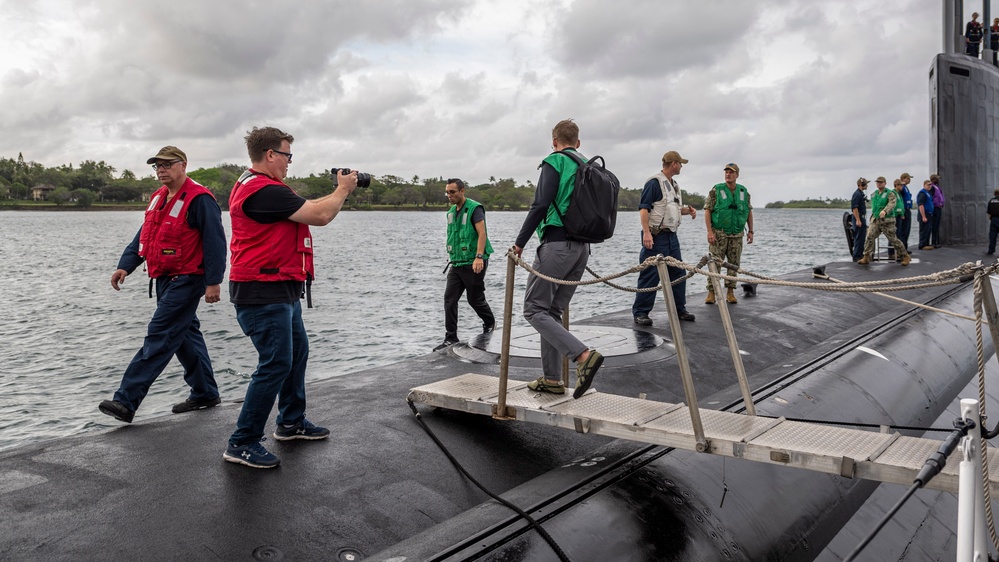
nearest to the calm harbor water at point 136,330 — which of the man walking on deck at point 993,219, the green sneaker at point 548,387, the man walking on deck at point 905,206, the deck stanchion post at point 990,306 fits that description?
the green sneaker at point 548,387

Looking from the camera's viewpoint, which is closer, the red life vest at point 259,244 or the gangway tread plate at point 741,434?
the gangway tread plate at point 741,434

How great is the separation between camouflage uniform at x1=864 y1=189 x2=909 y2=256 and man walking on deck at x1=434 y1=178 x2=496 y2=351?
9.78 meters

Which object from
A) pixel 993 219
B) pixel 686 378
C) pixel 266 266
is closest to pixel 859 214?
pixel 993 219

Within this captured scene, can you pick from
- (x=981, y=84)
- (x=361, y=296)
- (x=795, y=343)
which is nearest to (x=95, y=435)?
(x=795, y=343)

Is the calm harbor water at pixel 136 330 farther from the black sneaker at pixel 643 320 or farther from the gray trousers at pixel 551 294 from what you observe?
the gray trousers at pixel 551 294

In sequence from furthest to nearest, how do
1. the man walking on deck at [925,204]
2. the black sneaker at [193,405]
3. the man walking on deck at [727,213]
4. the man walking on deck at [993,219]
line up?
the man walking on deck at [925,204] < the man walking on deck at [993,219] < the man walking on deck at [727,213] < the black sneaker at [193,405]

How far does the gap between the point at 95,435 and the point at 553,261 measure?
314cm

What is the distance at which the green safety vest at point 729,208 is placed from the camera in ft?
35.3

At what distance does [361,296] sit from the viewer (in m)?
28.5

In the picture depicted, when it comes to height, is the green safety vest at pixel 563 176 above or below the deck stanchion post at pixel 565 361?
above

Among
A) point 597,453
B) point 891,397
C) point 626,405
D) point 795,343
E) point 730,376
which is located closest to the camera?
point 597,453

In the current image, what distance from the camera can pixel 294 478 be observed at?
4324mm

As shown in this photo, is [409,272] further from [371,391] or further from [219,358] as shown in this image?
[371,391]

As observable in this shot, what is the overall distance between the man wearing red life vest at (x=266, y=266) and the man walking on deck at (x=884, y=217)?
45.8 feet
